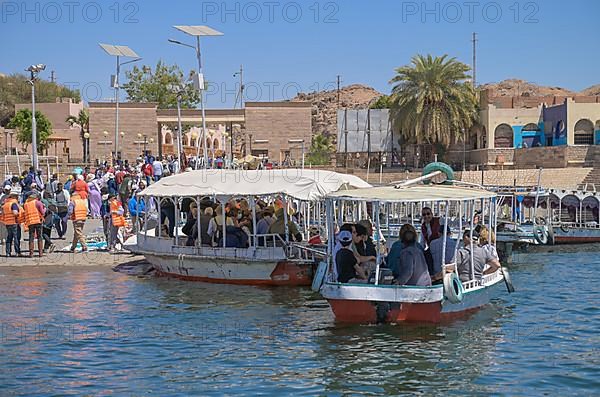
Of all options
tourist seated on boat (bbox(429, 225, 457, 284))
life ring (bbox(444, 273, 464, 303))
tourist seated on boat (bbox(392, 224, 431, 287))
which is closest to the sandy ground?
tourist seated on boat (bbox(429, 225, 457, 284))

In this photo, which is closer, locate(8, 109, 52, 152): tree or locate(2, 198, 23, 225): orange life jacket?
locate(2, 198, 23, 225): orange life jacket

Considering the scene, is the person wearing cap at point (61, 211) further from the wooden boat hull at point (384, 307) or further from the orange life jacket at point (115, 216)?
the wooden boat hull at point (384, 307)

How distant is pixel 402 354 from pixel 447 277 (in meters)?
1.72

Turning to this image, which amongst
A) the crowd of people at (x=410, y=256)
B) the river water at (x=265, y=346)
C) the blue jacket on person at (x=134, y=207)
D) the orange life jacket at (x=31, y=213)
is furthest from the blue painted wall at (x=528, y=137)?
the crowd of people at (x=410, y=256)

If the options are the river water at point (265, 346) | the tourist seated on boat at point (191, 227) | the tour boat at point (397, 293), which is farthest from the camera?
the tourist seated on boat at point (191, 227)

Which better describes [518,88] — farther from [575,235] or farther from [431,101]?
[575,235]

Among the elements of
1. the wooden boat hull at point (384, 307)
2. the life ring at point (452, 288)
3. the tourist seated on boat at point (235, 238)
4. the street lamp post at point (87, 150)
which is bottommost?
the wooden boat hull at point (384, 307)

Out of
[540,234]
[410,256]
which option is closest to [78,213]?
[410,256]

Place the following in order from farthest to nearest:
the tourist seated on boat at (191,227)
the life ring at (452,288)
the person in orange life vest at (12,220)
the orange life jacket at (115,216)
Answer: the orange life jacket at (115,216), the person in orange life vest at (12,220), the tourist seated on boat at (191,227), the life ring at (452,288)

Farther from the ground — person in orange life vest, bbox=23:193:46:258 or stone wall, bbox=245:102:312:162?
stone wall, bbox=245:102:312:162

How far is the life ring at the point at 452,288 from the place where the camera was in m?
13.7

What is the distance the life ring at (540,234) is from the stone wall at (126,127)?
107ft

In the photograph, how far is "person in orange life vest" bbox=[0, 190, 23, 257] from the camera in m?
21.0

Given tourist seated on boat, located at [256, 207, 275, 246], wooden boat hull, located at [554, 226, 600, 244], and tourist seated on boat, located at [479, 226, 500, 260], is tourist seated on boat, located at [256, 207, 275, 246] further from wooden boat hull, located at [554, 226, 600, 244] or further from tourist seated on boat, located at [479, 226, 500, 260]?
wooden boat hull, located at [554, 226, 600, 244]
